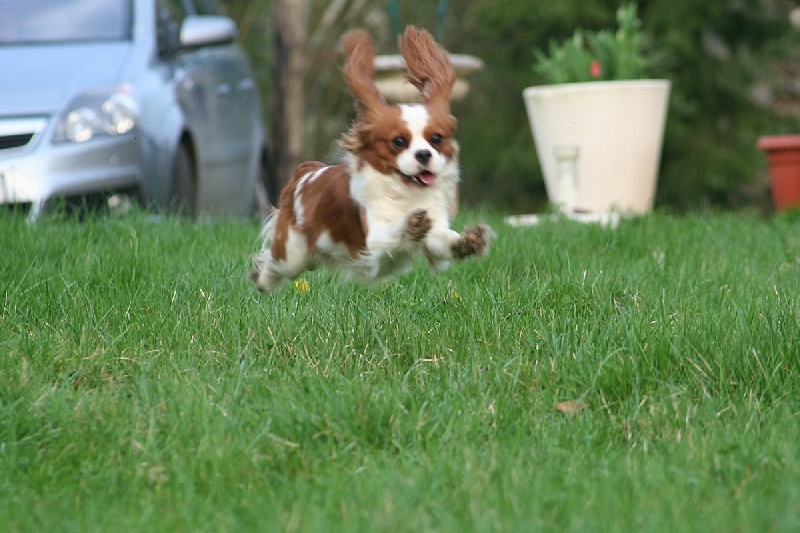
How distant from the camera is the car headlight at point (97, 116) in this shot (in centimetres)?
547

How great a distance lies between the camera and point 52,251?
4.49 m

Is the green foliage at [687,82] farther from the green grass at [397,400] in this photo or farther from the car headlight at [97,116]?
the green grass at [397,400]

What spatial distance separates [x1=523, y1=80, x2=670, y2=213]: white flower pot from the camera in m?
7.40

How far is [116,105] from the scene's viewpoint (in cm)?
560

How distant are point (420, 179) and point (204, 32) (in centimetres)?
343

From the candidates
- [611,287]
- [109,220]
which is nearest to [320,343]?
[611,287]

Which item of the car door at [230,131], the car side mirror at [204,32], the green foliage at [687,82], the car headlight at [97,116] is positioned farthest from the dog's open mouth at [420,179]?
the green foliage at [687,82]

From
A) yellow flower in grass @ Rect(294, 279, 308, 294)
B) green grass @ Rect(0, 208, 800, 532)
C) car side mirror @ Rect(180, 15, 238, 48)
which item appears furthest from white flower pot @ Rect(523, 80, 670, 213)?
yellow flower in grass @ Rect(294, 279, 308, 294)

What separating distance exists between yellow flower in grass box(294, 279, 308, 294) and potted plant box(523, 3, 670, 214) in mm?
3673

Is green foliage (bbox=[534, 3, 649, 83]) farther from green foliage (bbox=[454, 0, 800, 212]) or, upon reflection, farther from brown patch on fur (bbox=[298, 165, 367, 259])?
brown patch on fur (bbox=[298, 165, 367, 259])

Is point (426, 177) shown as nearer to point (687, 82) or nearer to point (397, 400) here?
point (397, 400)

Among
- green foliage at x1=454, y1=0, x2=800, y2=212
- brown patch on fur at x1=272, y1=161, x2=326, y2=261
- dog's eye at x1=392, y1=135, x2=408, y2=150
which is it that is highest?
dog's eye at x1=392, y1=135, x2=408, y2=150

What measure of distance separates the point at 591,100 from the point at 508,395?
16.1ft

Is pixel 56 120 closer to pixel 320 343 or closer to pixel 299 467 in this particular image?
pixel 320 343
